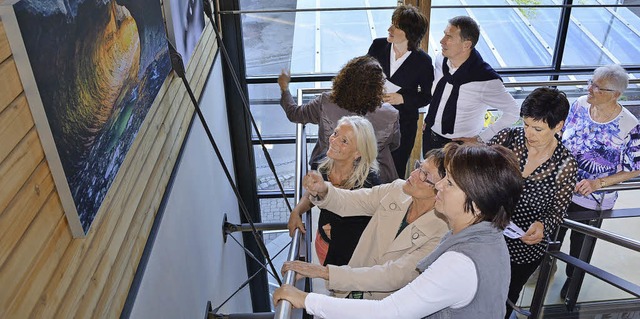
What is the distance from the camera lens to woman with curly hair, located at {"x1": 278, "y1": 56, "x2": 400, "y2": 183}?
2.95 metres

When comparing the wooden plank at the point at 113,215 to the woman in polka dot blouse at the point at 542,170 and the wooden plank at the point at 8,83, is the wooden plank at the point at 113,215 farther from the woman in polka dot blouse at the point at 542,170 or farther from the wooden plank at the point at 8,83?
the woman in polka dot blouse at the point at 542,170

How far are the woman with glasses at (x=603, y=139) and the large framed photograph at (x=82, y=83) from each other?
2.48 m

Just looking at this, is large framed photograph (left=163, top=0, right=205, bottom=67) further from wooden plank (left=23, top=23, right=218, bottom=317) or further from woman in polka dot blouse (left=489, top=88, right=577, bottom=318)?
woman in polka dot blouse (left=489, top=88, right=577, bottom=318)

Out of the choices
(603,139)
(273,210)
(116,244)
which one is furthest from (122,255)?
(273,210)

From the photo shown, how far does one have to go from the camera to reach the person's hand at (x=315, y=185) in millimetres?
2402

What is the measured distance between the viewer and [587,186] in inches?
121

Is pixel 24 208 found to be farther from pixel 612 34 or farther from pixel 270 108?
pixel 612 34

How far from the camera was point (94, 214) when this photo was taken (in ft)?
6.09

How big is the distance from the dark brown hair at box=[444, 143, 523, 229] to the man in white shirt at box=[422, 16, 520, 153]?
5.74 feet

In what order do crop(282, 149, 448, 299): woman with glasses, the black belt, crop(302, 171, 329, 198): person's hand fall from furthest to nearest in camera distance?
the black belt
crop(302, 171, 329, 198): person's hand
crop(282, 149, 448, 299): woman with glasses

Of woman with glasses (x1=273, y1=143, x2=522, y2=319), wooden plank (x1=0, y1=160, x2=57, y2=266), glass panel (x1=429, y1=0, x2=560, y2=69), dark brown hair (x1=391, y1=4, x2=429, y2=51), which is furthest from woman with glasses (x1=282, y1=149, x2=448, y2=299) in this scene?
glass panel (x1=429, y1=0, x2=560, y2=69)

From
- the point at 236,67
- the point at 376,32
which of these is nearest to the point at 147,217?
the point at 236,67

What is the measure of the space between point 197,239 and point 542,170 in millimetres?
Result: 2350

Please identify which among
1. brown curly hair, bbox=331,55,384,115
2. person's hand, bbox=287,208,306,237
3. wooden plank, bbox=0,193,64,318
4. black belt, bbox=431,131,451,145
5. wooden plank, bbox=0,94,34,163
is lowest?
black belt, bbox=431,131,451,145
